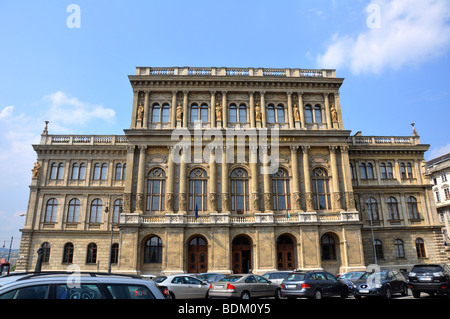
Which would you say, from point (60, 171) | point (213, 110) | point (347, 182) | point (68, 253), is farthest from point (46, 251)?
point (347, 182)

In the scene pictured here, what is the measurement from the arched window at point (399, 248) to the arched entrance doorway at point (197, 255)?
2428 centimetres

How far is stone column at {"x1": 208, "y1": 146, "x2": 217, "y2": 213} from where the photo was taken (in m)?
36.1

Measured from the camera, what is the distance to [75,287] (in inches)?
206

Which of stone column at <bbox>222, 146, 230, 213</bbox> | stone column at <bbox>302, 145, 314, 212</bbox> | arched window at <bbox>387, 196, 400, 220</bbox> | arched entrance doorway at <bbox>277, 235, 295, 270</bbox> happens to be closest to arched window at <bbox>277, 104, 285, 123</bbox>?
stone column at <bbox>302, 145, 314, 212</bbox>

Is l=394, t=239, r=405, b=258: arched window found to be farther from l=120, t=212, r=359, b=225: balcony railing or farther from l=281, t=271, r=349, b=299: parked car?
l=281, t=271, r=349, b=299: parked car

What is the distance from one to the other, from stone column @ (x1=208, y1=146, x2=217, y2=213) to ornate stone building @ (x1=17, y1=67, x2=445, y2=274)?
0.54 feet

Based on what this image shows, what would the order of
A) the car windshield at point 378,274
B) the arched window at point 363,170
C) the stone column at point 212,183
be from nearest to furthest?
the car windshield at point 378,274 → the stone column at point 212,183 → the arched window at point 363,170

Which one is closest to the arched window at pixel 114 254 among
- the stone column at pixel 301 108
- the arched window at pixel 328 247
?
the arched window at pixel 328 247

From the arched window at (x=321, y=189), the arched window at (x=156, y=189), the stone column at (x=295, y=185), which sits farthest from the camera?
the arched window at (x=321, y=189)

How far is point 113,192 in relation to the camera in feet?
136

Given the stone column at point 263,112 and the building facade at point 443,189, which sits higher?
the stone column at point 263,112

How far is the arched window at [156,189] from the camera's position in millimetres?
36688

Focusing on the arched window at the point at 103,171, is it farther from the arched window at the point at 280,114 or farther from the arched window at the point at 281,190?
the arched window at the point at 280,114
